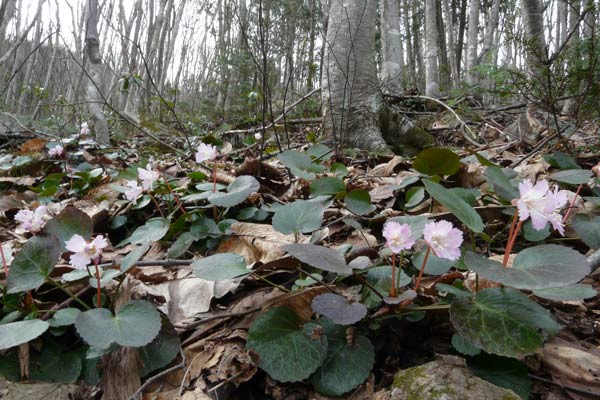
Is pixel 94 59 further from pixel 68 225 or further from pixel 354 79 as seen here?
pixel 68 225

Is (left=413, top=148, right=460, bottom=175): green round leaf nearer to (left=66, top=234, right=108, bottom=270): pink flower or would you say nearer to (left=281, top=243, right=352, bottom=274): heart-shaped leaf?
(left=281, top=243, right=352, bottom=274): heart-shaped leaf

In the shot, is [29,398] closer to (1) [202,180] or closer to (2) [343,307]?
(2) [343,307]

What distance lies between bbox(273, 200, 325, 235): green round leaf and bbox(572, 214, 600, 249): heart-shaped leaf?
0.63 metres

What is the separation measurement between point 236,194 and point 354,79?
2014 millimetres

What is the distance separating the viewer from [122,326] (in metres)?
0.74

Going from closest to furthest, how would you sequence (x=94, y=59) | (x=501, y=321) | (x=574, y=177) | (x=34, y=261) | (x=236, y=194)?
(x=501, y=321)
(x=34, y=261)
(x=574, y=177)
(x=236, y=194)
(x=94, y=59)

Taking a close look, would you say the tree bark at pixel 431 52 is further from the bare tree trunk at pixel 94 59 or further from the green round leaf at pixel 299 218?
the green round leaf at pixel 299 218

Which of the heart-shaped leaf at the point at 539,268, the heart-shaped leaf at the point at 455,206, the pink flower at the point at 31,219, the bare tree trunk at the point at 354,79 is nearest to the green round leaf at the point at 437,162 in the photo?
the heart-shaped leaf at the point at 455,206

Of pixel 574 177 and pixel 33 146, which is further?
pixel 33 146

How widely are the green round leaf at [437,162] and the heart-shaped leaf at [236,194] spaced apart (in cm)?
56

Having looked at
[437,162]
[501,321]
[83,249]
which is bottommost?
[501,321]

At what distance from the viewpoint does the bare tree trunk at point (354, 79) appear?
9.85 feet

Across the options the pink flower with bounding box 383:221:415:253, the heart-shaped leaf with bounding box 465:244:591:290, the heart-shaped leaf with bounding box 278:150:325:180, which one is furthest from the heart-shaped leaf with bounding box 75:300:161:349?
the heart-shaped leaf with bounding box 278:150:325:180

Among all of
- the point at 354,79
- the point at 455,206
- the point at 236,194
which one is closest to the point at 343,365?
the point at 455,206
